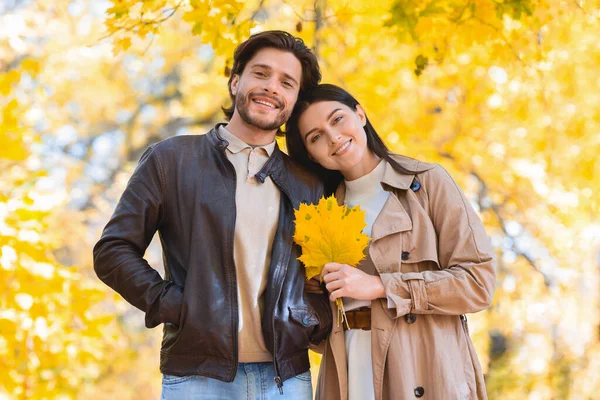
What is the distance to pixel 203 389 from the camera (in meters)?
2.45

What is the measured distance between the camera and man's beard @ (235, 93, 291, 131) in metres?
2.77

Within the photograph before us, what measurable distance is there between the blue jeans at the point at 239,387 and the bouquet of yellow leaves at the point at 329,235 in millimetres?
372

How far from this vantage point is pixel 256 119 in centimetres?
277

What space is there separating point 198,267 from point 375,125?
3.88m

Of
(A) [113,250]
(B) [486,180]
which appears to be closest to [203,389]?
(A) [113,250]

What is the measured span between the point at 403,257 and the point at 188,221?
0.89 m

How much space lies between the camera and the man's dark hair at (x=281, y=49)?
9.58ft

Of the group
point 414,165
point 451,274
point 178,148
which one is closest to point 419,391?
point 451,274

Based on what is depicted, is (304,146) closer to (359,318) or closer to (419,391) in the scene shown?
(359,318)

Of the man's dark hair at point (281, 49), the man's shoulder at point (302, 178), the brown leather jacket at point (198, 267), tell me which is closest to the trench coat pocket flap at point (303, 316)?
the brown leather jacket at point (198, 267)

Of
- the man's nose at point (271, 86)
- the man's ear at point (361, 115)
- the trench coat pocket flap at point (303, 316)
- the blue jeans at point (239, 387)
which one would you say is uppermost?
the man's nose at point (271, 86)

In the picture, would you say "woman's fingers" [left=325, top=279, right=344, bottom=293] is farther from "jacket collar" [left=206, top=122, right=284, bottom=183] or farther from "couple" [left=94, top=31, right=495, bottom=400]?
"jacket collar" [left=206, top=122, right=284, bottom=183]

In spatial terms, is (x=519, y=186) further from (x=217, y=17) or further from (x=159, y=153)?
(x=159, y=153)

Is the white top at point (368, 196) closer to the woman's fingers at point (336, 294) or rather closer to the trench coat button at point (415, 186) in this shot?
the trench coat button at point (415, 186)
